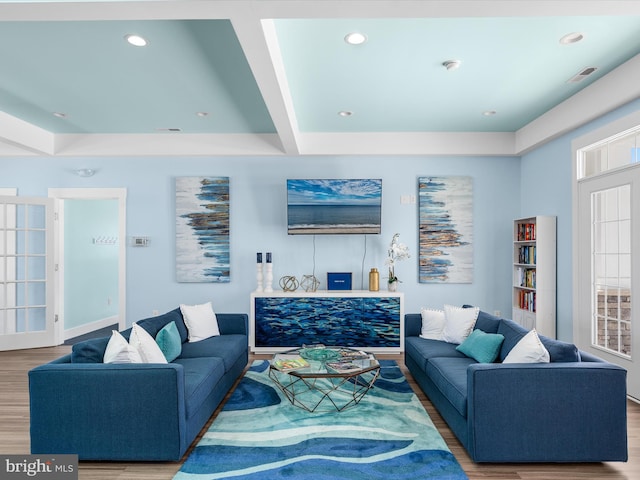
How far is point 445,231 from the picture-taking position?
5324 millimetres

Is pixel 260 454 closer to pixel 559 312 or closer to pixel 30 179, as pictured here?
pixel 559 312

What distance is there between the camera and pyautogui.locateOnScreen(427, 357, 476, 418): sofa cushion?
246 cm

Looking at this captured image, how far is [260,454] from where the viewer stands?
8.00 feet

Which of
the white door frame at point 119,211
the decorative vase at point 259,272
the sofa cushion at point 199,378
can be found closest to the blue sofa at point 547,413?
the sofa cushion at point 199,378

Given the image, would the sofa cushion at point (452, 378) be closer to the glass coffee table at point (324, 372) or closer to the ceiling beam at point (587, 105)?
the glass coffee table at point (324, 372)

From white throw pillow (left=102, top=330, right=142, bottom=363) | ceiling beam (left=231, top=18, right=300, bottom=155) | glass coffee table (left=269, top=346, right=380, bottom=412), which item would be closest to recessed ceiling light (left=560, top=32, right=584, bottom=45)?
ceiling beam (left=231, top=18, right=300, bottom=155)

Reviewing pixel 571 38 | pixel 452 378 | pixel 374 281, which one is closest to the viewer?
pixel 452 378

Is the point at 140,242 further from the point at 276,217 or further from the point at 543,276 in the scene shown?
the point at 543,276

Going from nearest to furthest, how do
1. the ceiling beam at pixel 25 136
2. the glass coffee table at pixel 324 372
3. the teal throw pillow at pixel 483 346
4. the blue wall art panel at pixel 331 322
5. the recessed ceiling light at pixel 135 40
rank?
1. the recessed ceiling light at pixel 135 40
2. the glass coffee table at pixel 324 372
3. the teal throw pillow at pixel 483 346
4. the ceiling beam at pixel 25 136
5. the blue wall art panel at pixel 331 322

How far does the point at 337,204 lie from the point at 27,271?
14.1 feet

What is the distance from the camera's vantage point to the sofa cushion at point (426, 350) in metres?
3.32

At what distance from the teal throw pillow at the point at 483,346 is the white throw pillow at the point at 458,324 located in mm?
312

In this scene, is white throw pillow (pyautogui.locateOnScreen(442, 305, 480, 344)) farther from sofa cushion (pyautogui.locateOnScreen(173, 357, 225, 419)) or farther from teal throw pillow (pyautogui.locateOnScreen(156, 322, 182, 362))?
teal throw pillow (pyautogui.locateOnScreen(156, 322, 182, 362))

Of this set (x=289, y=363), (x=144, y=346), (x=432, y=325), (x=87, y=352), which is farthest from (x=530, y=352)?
(x=87, y=352)
